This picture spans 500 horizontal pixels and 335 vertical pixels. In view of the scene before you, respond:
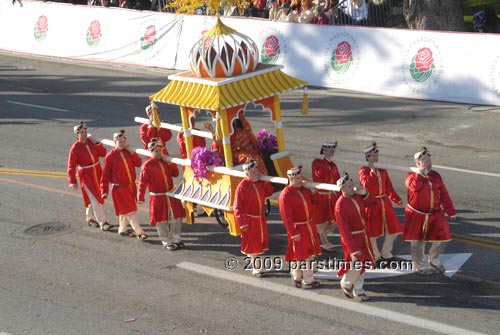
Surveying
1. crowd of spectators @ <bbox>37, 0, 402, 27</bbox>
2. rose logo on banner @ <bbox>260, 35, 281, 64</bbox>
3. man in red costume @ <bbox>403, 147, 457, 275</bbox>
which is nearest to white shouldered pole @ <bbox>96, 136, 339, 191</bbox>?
man in red costume @ <bbox>403, 147, 457, 275</bbox>

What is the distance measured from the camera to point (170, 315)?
10930mm

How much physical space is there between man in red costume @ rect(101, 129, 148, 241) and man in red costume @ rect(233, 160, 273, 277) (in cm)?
225

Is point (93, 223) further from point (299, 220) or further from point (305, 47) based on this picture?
point (305, 47)

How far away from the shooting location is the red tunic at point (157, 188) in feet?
42.8

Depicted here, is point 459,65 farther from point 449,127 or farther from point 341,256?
point 341,256

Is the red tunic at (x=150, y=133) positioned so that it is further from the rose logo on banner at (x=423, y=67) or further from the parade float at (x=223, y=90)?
the rose logo on banner at (x=423, y=67)

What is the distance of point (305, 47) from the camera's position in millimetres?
23328

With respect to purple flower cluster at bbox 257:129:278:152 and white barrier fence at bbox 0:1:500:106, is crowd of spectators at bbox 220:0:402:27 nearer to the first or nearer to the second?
white barrier fence at bbox 0:1:500:106

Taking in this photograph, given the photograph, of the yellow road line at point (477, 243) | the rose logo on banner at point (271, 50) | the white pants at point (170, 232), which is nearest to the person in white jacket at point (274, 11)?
the rose logo on banner at point (271, 50)

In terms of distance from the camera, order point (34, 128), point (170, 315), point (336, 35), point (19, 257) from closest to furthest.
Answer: point (170, 315), point (19, 257), point (34, 128), point (336, 35)

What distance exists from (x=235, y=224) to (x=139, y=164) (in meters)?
2.10

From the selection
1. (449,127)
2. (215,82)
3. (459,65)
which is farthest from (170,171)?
(459,65)

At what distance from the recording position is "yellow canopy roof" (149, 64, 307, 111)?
1225 centimetres

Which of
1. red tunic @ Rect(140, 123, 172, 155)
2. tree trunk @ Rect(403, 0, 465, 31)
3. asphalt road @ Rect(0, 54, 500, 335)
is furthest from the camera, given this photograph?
tree trunk @ Rect(403, 0, 465, 31)
